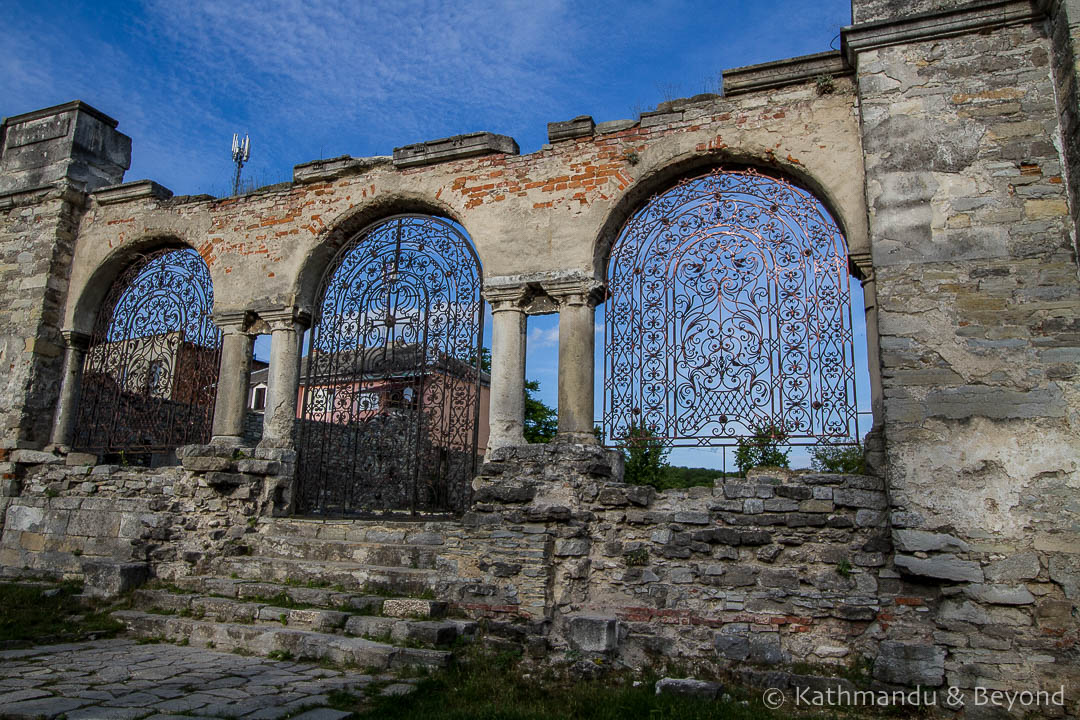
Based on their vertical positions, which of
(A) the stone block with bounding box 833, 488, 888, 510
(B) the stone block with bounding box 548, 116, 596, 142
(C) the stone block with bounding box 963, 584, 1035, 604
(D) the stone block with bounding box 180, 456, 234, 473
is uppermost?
(B) the stone block with bounding box 548, 116, 596, 142

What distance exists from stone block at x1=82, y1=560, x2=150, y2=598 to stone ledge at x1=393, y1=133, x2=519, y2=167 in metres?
5.28

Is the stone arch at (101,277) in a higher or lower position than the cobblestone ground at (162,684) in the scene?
higher

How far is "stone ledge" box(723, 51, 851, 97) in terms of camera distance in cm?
721

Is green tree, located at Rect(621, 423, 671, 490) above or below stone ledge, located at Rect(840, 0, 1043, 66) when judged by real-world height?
below

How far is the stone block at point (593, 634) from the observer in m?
5.94

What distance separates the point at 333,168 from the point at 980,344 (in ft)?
23.6

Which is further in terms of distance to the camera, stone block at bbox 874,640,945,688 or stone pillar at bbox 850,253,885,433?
stone pillar at bbox 850,253,885,433

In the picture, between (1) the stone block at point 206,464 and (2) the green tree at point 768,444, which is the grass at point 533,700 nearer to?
(2) the green tree at point 768,444

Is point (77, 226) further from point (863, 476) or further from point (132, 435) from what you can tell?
point (863, 476)

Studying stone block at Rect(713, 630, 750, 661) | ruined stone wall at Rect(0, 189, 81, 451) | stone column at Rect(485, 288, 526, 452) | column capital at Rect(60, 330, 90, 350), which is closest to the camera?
stone block at Rect(713, 630, 750, 661)

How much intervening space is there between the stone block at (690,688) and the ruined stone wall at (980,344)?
57.6 inches

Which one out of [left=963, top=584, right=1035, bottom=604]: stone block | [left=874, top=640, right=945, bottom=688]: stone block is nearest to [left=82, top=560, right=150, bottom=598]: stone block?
[left=874, top=640, right=945, bottom=688]: stone block

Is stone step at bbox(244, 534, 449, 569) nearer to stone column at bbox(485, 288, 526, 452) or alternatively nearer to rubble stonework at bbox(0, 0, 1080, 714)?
rubble stonework at bbox(0, 0, 1080, 714)

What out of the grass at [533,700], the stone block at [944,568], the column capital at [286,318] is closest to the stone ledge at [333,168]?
the column capital at [286,318]
